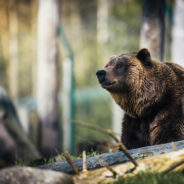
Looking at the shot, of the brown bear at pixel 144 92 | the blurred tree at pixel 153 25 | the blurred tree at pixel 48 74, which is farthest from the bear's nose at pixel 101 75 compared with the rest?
the blurred tree at pixel 48 74

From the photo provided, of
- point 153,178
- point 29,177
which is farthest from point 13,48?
point 153,178

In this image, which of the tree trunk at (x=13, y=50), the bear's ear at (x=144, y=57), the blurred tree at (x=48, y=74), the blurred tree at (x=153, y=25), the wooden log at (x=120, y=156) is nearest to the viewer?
the wooden log at (x=120, y=156)

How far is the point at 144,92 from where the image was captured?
13.5ft

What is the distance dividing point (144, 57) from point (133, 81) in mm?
333

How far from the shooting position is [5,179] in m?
2.48

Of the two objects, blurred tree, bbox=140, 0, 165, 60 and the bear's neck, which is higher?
blurred tree, bbox=140, 0, 165, 60

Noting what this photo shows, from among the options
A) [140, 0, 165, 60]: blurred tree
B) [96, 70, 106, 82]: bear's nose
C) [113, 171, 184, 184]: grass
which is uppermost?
[140, 0, 165, 60]: blurred tree

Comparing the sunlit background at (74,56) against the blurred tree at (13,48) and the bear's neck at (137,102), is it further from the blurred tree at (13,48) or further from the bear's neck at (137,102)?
the bear's neck at (137,102)

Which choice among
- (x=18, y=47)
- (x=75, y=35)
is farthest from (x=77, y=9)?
(x=18, y=47)

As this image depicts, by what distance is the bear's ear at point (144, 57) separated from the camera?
4160mm

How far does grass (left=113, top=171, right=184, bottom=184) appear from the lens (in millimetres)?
2467

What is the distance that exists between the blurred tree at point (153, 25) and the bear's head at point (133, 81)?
1.46 metres

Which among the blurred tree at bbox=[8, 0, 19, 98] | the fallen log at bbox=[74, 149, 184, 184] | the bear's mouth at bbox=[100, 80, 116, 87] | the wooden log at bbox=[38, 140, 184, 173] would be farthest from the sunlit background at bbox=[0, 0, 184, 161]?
the fallen log at bbox=[74, 149, 184, 184]

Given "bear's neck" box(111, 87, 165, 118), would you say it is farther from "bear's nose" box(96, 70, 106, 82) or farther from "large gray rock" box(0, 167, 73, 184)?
"large gray rock" box(0, 167, 73, 184)
